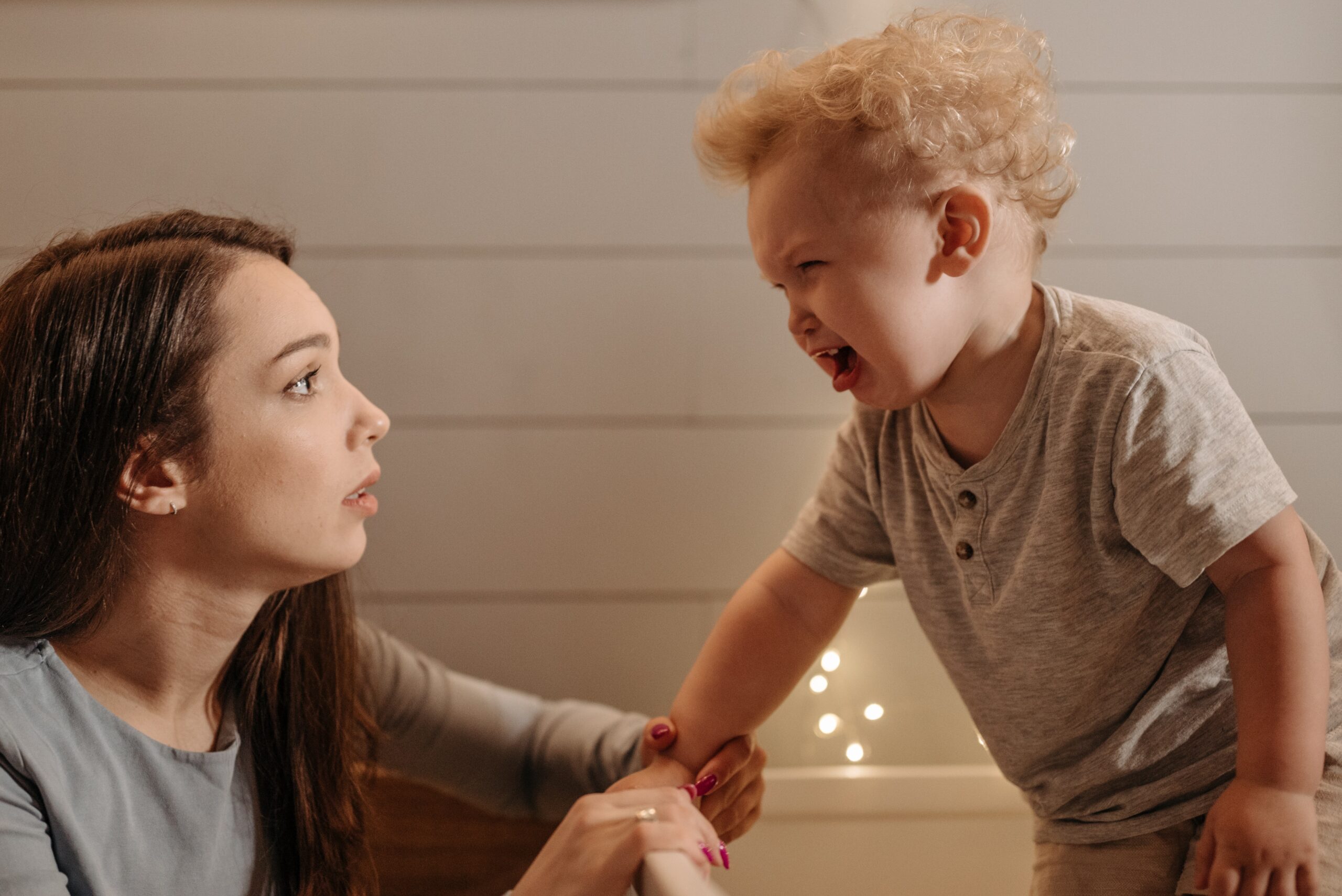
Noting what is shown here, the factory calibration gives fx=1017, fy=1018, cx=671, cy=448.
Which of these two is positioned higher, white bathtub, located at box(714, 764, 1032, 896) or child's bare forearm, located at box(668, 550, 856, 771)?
child's bare forearm, located at box(668, 550, 856, 771)

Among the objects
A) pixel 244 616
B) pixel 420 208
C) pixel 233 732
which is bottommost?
pixel 233 732

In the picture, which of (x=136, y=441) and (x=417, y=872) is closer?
(x=136, y=441)

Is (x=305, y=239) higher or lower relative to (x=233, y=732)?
higher

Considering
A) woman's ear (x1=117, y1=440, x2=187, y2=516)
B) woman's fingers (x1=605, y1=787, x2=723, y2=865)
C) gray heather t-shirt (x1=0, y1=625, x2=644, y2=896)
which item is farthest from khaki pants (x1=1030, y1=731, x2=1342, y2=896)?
woman's ear (x1=117, y1=440, x2=187, y2=516)

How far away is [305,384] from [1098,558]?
2.06 feet

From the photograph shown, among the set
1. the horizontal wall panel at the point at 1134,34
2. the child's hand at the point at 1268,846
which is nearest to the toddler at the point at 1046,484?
the child's hand at the point at 1268,846

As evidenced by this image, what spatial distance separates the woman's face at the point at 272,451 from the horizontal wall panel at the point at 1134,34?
0.58 metres

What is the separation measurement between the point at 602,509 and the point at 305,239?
17.8 inches

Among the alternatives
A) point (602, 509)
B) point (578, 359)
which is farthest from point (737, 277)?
point (602, 509)

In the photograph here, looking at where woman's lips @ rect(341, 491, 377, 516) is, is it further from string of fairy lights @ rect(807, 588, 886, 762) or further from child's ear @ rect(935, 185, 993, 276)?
string of fairy lights @ rect(807, 588, 886, 762)

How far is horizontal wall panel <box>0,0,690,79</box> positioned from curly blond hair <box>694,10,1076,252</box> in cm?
35

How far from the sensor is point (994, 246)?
2.59 ft

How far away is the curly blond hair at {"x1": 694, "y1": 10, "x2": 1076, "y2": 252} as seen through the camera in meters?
0.74

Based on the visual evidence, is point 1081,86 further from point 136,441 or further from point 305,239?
point 136,441
